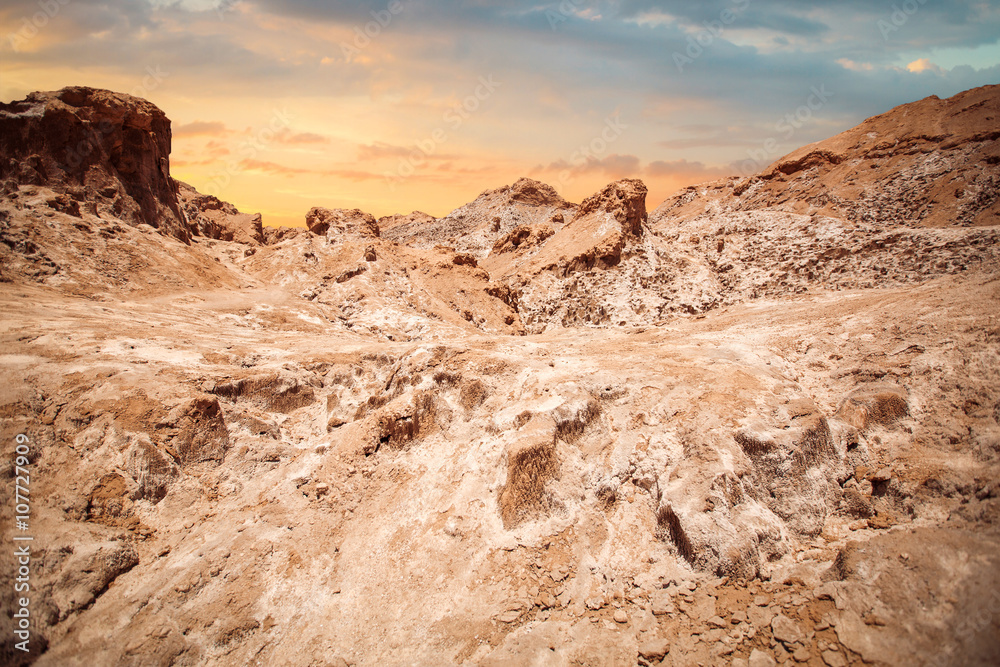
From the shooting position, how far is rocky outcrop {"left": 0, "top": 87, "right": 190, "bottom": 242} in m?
17.7

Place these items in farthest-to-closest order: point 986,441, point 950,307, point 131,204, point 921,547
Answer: point 131,204 → point 950,307 → point 986,441 → point 921,547

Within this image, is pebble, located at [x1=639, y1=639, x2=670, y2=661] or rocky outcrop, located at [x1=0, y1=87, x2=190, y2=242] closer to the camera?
pebble, located at [x1=639, y1=639, x2=670, y2=661]

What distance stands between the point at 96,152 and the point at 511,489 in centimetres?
2335

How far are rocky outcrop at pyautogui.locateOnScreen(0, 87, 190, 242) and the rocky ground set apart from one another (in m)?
5.34

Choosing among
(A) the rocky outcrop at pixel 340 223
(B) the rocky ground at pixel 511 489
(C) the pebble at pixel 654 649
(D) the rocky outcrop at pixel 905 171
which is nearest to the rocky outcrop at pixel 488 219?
(A) the rocky outcrop at pixel 340 223

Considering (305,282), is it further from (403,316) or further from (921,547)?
(921,547)

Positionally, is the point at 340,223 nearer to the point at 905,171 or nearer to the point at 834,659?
the point at 834,659

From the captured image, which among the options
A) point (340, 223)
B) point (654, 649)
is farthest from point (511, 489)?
point (340, 223)

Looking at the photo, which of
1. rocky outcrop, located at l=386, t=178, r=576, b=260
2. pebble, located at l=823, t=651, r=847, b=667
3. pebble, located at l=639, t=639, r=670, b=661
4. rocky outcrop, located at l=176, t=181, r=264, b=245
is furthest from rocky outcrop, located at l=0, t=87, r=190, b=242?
pebble, located at l=823, t=651, r=847, b=667

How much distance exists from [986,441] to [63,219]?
25.9 m

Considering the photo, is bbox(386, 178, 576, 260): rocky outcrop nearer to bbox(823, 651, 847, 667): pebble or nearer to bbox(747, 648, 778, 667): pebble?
bbox(747, 648, 778, 667): pebble

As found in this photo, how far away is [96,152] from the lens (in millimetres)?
20141

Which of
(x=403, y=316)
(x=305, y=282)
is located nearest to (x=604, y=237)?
(x=403, y=316)

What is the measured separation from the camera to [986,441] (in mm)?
7250
